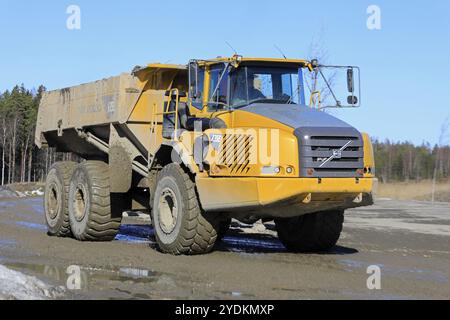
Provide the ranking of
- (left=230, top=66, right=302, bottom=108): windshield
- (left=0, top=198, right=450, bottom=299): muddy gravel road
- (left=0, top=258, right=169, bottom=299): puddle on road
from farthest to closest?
(left=230, top=66, right=302, bottom=108): windshield
(left=0, top=198, right=450, bottom=299): muddy gravel road
(left=0, top=258, right=169, bottom=299): puddle on road

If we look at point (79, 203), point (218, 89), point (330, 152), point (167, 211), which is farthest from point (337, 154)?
point (79, 203)

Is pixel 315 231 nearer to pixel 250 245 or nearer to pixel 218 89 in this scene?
pixel 250 245

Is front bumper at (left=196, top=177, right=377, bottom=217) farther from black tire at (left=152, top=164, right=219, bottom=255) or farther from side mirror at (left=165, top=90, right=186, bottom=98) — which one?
side mirror at (left=165, top=90, right=186, bottom=98)

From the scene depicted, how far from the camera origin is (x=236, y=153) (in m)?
9.19

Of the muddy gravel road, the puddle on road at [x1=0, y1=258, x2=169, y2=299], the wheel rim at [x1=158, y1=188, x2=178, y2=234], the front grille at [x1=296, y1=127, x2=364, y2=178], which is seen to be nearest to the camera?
the puddle on road at [x1=0, y1=258, x2=169, y2=299]

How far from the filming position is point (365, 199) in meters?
9.58

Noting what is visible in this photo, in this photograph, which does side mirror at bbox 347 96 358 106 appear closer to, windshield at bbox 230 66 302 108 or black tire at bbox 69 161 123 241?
windshield at bbox 230 66 302 108

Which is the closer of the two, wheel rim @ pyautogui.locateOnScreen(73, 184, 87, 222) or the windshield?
the windshield

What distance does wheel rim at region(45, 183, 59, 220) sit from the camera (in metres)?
13.6

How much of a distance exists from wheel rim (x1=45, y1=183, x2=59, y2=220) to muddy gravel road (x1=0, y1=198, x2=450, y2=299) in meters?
0.50

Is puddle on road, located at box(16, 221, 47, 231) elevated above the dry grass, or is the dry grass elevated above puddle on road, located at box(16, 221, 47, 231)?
puddle on road, located at box(16, 221, 47, 231)

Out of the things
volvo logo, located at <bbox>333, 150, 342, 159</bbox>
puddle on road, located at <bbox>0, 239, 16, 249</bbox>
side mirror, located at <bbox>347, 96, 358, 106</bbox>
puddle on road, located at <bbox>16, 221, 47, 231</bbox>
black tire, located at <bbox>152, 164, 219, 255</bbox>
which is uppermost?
side mirror, located at <bbox>347, 96, 358, 106</bbox>

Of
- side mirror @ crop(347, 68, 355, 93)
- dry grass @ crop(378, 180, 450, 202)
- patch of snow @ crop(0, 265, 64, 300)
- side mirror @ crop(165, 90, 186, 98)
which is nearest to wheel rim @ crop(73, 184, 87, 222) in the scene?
side mirror @ crop(165, 90, 186, 98)
